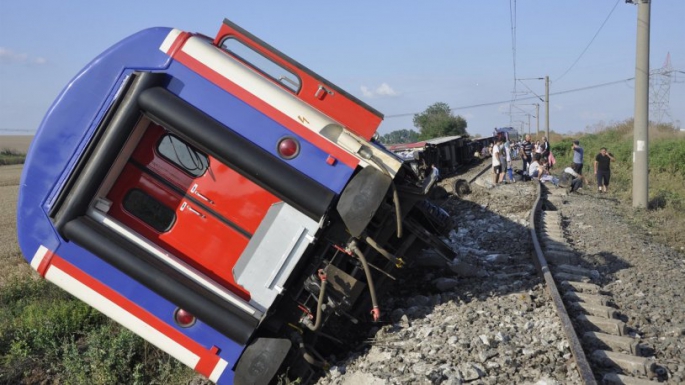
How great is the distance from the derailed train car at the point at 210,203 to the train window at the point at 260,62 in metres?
0.14

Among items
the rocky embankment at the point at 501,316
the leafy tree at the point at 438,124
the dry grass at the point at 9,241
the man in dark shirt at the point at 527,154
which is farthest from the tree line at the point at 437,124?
the rocky embankment at the point at 501,316

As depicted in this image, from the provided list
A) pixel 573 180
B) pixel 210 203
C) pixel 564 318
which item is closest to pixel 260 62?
pixel 210 203

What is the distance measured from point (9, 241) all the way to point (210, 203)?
43.5ft

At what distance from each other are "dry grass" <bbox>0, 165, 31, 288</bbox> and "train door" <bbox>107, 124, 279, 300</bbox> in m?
5.49

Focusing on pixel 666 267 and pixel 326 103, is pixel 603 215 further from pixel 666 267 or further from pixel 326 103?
pixel 326 103

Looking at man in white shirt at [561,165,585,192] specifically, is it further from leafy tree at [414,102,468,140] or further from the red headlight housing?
leafy tree at [414,102,468,140]

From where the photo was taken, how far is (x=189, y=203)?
18.4 ft

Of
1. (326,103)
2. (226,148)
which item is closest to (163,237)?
(226,148)

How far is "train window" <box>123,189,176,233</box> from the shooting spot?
5.64 m

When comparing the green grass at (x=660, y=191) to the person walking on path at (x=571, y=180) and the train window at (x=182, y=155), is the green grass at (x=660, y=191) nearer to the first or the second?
the person walking on path at (x=571, y=180)

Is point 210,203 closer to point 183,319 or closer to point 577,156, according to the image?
point 183,319

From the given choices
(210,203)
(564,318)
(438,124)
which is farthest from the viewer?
(438,124)

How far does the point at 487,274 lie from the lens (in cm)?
760

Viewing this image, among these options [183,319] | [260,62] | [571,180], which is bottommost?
[183,319]
